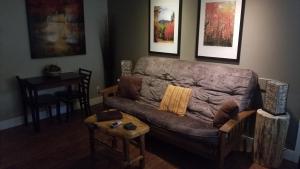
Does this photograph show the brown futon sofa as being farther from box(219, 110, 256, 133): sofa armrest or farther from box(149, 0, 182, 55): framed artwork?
box(149, 0, 182, 55): framed artwork

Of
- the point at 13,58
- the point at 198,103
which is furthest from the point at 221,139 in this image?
the point at 13,58

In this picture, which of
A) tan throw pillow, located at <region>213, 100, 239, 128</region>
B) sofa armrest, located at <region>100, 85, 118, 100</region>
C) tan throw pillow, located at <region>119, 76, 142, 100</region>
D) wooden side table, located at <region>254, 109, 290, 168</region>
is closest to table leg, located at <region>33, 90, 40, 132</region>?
sofa armrest, located at <region>100, 85, 118, 100</region>

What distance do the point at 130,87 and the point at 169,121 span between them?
105 centimetres

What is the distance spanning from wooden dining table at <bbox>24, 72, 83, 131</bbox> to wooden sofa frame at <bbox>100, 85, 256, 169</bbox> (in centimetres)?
162

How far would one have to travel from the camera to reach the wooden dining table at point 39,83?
10.7 ft

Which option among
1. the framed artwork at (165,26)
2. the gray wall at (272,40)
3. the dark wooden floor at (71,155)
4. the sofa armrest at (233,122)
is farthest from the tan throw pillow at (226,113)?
the framed artwork at (165,26)

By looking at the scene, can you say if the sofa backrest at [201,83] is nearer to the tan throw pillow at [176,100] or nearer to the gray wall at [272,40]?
the tan throw pillow at [176,100]

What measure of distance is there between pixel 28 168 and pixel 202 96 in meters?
2.18

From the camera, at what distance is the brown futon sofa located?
2.32 m

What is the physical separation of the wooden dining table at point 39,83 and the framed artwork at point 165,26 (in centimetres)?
139

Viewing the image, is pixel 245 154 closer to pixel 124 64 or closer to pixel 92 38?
pixel 124 64

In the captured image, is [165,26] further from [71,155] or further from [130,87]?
[71,155]

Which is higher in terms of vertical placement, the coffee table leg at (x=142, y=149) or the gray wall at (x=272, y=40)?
the gray wall at (x=272, y=40)

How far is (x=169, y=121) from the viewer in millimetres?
2631
